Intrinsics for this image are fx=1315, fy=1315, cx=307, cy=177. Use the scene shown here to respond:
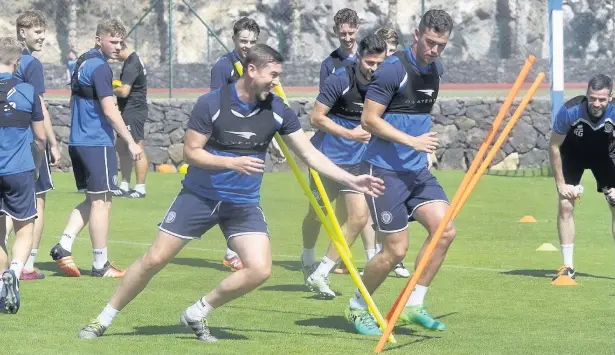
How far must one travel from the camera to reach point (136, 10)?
34.0 metres

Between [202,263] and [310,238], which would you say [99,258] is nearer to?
[202,263]

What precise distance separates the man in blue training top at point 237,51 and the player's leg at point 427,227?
10.6 feet

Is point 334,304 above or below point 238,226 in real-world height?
below

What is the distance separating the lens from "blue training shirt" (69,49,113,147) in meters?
11.2

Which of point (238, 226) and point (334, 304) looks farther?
point (334, 304)

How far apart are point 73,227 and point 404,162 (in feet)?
12.7

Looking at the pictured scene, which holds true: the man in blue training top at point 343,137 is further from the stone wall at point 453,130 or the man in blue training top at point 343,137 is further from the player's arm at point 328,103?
the stone wall at point 453,130

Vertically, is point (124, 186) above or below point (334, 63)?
below

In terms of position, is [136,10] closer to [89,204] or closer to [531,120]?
[531,120]

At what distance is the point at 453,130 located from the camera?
21.9 metres

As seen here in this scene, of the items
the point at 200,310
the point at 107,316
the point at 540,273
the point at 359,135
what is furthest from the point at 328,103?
the point at 107,316

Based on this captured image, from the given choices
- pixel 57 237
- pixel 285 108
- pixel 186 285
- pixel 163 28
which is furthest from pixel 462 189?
pixel 163 28

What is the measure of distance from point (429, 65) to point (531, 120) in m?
13.8

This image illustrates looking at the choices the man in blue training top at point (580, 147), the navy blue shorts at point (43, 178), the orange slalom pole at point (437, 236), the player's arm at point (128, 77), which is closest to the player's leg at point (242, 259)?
the orange slalom pole at point (437, 236)
